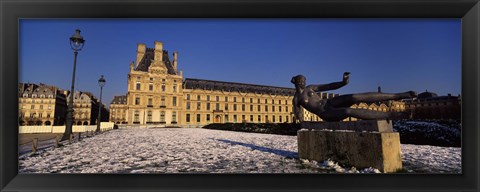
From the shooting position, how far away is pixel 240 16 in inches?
118

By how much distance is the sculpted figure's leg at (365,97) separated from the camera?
11.4 ft

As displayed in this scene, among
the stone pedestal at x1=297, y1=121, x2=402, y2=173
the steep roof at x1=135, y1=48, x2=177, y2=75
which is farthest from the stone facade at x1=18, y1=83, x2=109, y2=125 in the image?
the steep roof at x1=135, y1=48, x2=177, y2=75

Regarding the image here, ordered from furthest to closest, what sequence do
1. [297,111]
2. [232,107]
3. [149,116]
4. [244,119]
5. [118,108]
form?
[232,107] → [244,119] → [118,108] → [149,116] → [297,111]

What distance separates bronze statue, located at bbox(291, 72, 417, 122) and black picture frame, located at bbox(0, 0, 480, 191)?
87 centimetres

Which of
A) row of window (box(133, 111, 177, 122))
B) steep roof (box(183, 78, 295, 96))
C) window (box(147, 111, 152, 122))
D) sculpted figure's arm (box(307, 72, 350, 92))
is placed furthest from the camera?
steep roof (box(183, 78, 295, 96))

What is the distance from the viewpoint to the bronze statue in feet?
11.8

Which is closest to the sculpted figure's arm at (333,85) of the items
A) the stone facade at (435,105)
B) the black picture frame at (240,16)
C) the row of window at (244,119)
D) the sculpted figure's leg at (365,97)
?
the sculpted figure's leg at (365,97)

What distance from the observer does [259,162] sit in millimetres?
4543

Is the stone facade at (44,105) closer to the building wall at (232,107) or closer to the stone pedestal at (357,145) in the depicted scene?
the stone pedestal at (357,145)

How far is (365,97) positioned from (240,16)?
229cm

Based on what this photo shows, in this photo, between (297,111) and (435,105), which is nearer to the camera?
(297,111)

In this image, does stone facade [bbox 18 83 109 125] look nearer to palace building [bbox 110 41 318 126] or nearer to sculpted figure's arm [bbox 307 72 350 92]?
sculpted figure's arm [bbox 307 72 350 92]

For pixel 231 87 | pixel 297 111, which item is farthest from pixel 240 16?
pixel 231 87

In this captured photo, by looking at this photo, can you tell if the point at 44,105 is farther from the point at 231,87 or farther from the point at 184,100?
the point at 231,87
